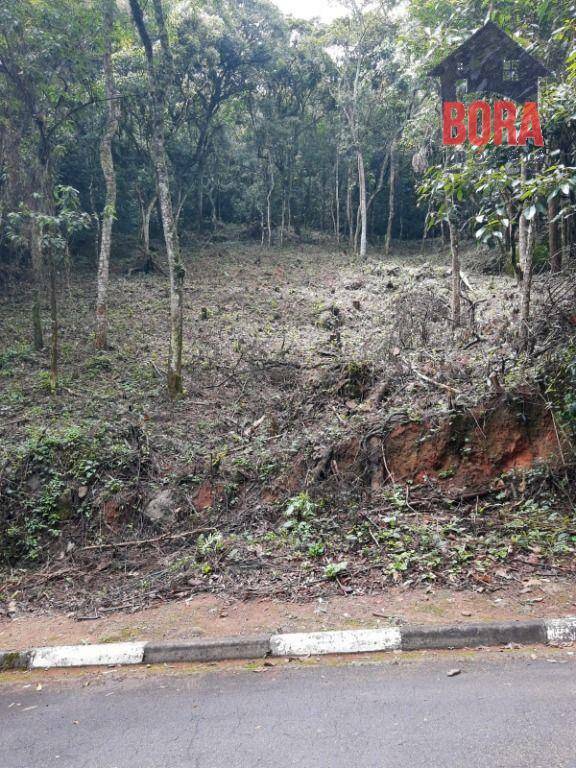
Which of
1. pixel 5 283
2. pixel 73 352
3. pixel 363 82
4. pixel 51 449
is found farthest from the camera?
pixel 363 82

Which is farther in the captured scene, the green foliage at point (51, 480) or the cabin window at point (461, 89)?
the cabin window at point (461, 89)

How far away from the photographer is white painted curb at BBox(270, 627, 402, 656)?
4.26 meters

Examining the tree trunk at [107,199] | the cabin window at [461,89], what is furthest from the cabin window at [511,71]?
the tree trunk at [107,199]

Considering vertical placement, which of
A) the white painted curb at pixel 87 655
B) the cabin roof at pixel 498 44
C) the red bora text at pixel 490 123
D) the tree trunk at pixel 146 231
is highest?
the tree trunk at pixel 146 231

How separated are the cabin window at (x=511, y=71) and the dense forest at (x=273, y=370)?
651 millimetres

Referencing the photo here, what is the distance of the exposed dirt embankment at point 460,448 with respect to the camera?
6457 millimetres

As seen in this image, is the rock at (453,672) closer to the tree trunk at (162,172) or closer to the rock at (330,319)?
the tree trunk at (162,172)

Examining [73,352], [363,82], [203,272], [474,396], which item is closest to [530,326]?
[474,396]

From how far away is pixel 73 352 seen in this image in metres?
14.1

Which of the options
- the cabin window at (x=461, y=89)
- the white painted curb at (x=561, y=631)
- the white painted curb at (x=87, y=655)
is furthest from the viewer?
the cabin window at (x=461, y=89)

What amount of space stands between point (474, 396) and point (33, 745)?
18.0ft

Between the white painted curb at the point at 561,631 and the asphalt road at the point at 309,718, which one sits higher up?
the white painted curb at the point at 561,631

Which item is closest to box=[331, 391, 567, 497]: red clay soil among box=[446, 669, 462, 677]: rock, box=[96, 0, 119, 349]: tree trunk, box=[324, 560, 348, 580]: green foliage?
box=[324, 560, 348, 580]: green foliage

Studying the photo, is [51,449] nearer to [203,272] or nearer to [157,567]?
[157,567]
